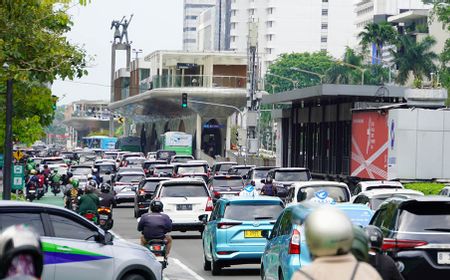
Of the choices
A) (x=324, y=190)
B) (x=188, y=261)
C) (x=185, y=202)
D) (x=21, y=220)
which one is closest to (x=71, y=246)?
(x=21, y=220)

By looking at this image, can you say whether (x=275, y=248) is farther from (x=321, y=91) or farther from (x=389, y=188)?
(x=321, y=91)

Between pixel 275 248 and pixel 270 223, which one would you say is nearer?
pixel 275 248

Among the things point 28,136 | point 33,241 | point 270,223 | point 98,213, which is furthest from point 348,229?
point 28,136

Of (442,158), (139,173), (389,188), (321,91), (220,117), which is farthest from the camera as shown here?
(220,117)

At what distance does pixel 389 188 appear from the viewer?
31.4m

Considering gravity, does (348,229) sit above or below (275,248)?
above

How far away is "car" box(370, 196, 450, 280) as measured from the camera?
1550 cm

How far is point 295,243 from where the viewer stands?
16.2 meters

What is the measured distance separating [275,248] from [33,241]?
11.9 meters

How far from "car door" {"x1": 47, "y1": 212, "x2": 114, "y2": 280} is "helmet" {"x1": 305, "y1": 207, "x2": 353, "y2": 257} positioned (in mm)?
9684

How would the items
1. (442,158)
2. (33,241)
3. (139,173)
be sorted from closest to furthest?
(33,241) < (442,158) < (139,173)

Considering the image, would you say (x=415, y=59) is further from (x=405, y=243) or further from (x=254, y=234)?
(x=405, y=243)

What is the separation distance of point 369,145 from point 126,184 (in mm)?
10787

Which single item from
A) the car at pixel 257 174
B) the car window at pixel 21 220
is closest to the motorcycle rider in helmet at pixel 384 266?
the car window at pixel 21 220
